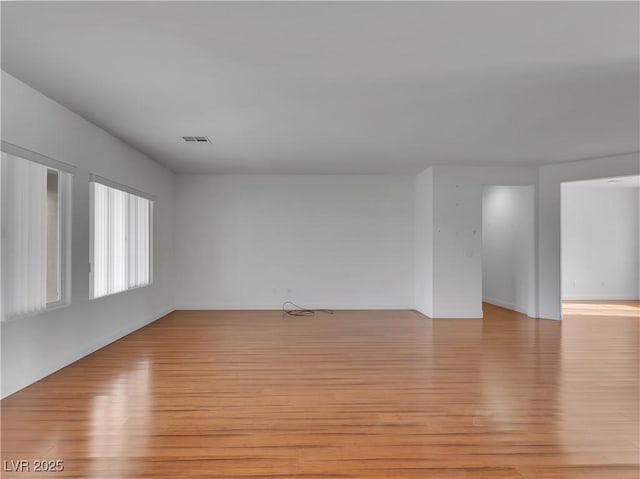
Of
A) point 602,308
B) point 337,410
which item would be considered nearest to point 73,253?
point 337,410

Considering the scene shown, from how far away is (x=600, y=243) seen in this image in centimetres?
1021

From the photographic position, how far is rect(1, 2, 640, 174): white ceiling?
244 centimetres

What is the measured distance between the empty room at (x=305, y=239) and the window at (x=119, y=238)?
0.04 meters

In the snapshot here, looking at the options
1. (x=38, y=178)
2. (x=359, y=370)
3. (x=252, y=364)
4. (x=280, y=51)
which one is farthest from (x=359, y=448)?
(x=38, y=178)

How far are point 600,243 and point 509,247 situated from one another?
3.65 metres

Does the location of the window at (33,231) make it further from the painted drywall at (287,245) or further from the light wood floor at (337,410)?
the painted drywall at (287,245)

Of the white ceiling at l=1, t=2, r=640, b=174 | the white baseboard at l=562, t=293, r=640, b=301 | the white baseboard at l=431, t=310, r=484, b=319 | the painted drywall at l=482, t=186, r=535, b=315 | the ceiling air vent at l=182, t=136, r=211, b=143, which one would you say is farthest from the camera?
the white baseboard at l=562, t=293, r=640, b=301

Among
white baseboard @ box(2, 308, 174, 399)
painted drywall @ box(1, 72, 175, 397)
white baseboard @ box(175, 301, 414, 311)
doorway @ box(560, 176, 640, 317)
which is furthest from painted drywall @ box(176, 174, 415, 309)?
doorway @ box(560, 176, 640, 317)

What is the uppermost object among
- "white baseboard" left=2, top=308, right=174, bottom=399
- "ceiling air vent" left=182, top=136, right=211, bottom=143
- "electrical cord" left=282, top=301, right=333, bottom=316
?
"ceiling air vent" left=182, top=136, right=211, bottom=143

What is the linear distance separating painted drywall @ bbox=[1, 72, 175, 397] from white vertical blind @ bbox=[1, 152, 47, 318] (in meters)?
0.15

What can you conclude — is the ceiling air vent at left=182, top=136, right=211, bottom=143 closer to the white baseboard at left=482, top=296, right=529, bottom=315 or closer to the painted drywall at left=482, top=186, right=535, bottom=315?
the painted drywall at left=482, top=186, right=535, bottom=315

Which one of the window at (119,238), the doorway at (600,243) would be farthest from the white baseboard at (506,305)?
the window at (119,238)

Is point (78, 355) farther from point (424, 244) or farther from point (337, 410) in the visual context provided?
point (424, 244)

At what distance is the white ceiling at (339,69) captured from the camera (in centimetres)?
244
